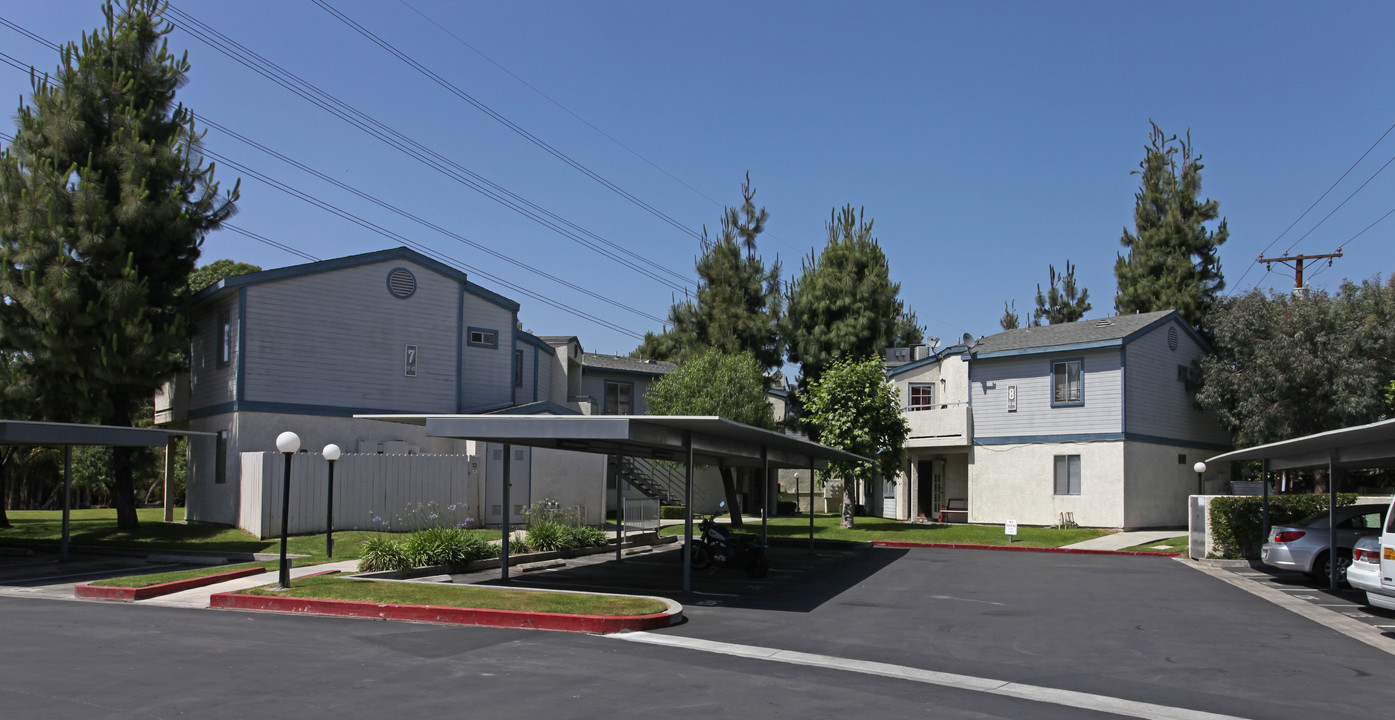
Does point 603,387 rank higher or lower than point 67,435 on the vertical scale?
higher

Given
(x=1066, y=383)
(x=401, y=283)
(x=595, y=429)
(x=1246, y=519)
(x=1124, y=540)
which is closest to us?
(x=595, y=429)

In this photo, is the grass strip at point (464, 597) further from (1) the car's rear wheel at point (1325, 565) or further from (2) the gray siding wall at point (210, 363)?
(2) the gray siding wall at point (210, 363)

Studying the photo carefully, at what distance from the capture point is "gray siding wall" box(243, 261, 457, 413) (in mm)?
27656

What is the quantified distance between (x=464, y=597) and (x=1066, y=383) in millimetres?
25861

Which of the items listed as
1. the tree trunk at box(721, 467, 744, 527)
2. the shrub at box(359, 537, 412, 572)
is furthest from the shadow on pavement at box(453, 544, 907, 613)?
the tree trunk at box(721, 467, 744, 527)

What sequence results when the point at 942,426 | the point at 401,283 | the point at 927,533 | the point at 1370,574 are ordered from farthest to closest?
the point at 942,426, the point at 927,533, the point at 401,283, the point at 1370,574

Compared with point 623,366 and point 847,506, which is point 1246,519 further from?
point 623,366

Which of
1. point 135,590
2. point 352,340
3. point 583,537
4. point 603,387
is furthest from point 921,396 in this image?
point 135,590

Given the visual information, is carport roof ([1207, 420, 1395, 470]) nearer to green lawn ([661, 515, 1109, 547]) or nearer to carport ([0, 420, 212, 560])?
green lawn ([661, 515, 1109, 547])

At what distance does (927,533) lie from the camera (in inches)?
1268

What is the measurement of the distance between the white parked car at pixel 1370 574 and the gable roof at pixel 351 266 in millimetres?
24641

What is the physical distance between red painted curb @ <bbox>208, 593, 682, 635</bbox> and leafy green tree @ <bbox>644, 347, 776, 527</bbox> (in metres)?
21.3

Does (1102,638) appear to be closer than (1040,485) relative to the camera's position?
Yes

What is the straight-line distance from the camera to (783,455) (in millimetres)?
26359
